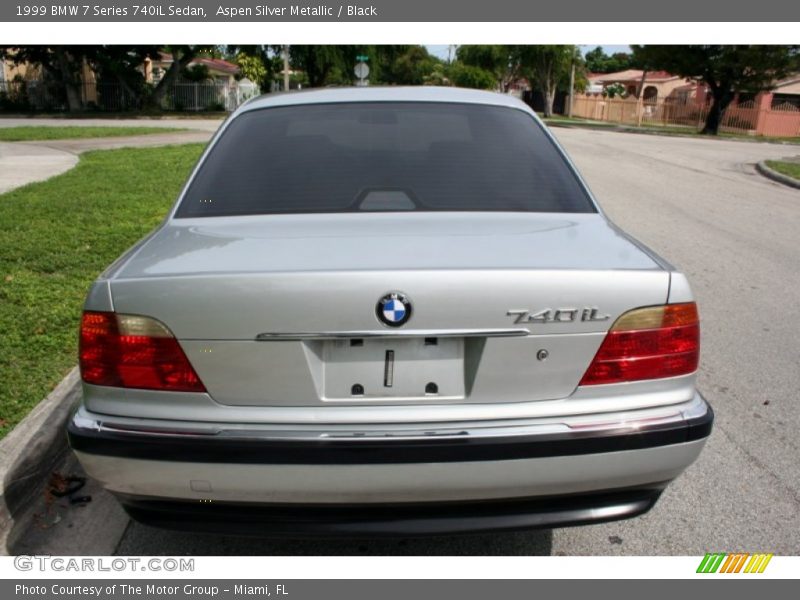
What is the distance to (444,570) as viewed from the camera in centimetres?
273

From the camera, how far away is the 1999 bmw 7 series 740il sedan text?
2.16 meters

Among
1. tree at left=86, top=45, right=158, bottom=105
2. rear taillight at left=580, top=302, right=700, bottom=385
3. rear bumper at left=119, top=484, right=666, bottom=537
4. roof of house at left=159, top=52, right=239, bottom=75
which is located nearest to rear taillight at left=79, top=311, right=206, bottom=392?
rear bumper at left=119, top=484, right=666, bottom=537

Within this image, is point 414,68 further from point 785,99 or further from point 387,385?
point 387,385

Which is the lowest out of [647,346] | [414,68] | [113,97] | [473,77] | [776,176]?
[113,97]

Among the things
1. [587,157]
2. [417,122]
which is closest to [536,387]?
[417,122]

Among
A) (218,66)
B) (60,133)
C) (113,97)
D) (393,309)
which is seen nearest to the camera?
(393,309)

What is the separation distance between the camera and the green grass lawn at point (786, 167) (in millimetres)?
16453

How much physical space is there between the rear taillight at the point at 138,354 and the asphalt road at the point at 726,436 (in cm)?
90

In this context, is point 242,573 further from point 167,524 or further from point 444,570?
point 444,570

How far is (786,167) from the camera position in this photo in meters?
17.7

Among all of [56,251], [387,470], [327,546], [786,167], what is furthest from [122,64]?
[387,470]

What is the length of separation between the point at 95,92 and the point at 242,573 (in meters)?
46.3

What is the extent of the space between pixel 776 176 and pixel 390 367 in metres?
16.6

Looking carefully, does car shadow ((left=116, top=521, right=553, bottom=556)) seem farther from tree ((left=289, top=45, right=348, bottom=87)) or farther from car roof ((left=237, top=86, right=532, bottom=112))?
tree ((left=289, top=45, right=348, bottom=87))
